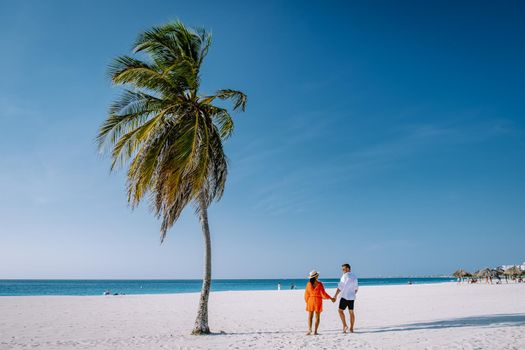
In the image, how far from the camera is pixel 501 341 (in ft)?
25.2

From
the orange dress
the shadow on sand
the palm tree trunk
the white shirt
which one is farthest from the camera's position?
the shadow on sand

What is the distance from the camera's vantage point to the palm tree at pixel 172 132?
9.56 m

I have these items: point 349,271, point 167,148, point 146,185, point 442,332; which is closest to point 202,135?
point 167,148

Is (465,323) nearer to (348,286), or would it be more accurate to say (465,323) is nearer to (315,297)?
(348,286)

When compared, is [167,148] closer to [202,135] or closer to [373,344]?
[202,135]

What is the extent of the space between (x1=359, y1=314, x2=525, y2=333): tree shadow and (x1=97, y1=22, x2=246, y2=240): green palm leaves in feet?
19.5

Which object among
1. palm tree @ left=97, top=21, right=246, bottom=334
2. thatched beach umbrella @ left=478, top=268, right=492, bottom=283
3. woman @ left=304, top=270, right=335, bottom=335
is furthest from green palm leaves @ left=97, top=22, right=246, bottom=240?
thatched beach umbrella @ left=478, top=268, right=492, bottom=283

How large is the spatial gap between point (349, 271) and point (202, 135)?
5.10 meters

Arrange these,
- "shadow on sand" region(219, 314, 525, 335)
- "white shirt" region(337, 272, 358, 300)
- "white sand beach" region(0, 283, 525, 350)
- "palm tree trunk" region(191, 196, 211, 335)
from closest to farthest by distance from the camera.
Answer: "white sand beach" region(0, 283, 525, 350), "white shirt" region(337, 272, 358, 300), "palm tree trunk" region(191, 196, 211, 335), "shadow on sand" region(219, 314, 525, 335)

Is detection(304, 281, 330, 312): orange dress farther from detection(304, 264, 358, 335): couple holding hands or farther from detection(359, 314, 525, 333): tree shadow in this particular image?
detection(359, 314, 525, 333): tree shadow

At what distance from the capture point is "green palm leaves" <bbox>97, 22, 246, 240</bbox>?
9547mm

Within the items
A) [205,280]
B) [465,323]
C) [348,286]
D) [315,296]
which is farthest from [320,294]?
[465,323]

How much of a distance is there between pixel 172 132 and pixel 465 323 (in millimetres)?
9744

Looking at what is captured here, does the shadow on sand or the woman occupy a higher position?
the woman
